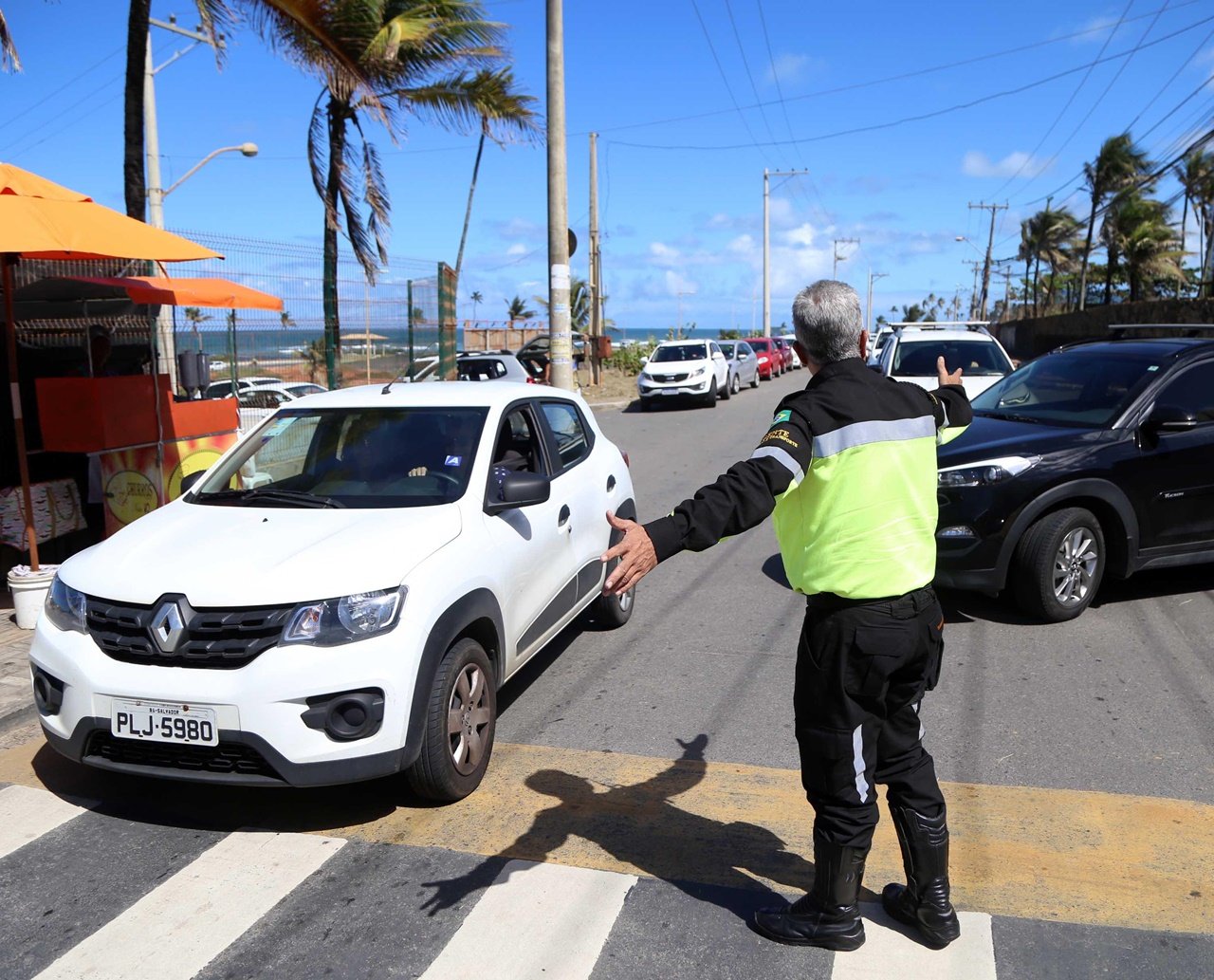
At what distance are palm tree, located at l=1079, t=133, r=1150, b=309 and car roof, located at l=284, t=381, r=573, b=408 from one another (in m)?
54.8

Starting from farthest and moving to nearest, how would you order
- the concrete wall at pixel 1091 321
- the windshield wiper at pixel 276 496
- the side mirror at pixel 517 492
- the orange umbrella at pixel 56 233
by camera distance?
the concrete wall at pixel 1091 321
the orange umbrella at pixel 56 233
the windshield wiper at pixel 276 496
the side mirror at pixel 517 492

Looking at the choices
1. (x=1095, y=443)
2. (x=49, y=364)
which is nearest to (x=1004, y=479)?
(x=1095, y=443)

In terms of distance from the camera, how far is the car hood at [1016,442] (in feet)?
21.4

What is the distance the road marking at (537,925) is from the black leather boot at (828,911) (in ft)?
1.81

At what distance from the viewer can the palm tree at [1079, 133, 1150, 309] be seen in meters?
54.5

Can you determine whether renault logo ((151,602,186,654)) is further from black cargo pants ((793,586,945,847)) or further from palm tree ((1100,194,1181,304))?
palm tree ((1100,194,1181,304))

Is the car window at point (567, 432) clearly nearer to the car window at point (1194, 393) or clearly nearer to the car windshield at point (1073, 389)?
the car windshield at point (1073, 389)

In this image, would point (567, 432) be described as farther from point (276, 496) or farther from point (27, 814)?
point (27, 814)

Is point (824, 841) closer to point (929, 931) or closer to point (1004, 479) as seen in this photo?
point (929, 931)

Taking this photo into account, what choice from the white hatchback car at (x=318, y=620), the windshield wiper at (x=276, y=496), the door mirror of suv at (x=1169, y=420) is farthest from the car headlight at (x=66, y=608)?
the door mirror of suv at (x=1169, y=420)

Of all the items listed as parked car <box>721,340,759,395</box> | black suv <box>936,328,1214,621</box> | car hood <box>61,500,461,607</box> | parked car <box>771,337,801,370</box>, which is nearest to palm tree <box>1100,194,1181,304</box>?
parked car <box>771,337,801,370</box>

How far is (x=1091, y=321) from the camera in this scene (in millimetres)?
40312

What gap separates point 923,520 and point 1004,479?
11.7 feet

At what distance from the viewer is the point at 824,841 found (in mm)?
3166
